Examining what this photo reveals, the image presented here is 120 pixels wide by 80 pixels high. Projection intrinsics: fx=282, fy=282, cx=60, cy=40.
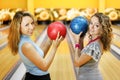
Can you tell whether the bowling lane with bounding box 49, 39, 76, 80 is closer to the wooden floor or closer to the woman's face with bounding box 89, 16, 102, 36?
the wooden floor

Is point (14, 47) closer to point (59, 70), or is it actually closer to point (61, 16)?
point (59, 70)

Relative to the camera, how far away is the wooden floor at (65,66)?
3.85 metres

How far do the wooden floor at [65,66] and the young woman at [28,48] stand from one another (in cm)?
176

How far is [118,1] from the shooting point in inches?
418

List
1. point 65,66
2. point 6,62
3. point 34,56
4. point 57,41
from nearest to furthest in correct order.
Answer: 1. point 34,56
2. point 57,41
3. point 65,66
4. point 6,62

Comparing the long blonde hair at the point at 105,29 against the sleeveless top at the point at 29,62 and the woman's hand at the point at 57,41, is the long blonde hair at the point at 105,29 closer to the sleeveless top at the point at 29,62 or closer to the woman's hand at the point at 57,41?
the woman's hand at the point at 57,41

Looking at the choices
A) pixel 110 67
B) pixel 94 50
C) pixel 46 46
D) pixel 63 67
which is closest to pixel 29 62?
pixel 46 46

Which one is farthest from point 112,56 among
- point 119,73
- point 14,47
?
point 14,47

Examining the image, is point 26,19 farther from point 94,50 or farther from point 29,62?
point 94,50

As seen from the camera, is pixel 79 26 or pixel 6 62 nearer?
pixel 79 26

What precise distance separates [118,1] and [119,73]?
23.2ft

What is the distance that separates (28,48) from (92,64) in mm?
554

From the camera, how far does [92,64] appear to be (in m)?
2.19

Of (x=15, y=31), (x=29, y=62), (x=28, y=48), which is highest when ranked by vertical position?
(x=15, y=31)
